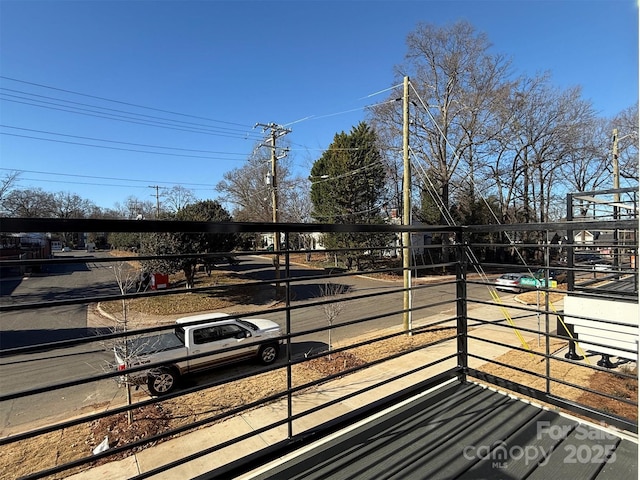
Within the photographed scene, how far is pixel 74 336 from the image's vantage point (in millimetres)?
8984

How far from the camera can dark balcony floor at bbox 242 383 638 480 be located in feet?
4.45

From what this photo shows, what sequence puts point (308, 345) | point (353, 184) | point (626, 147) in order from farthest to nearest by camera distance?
1. point (353, 184)
2. point (626, 147)
3. point (308, 345)

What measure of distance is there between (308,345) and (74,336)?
6.52 meters

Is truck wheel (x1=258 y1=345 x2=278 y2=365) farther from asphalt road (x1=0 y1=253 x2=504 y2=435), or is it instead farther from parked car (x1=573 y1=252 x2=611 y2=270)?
parked car (x1=573 y1=252 x2=611 y2=270)

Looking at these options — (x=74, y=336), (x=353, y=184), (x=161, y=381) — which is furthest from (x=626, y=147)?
(x=74, y=336)

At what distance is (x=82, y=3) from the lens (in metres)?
7.09

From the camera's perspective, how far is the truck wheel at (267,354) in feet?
22.4

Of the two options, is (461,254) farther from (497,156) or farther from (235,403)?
(497,156)

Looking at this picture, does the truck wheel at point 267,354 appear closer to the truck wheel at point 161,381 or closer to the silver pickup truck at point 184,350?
the silver pickup truck at point 184,350

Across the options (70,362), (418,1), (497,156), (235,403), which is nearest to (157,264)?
(70,362)

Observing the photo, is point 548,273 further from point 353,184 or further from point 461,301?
point 353,184

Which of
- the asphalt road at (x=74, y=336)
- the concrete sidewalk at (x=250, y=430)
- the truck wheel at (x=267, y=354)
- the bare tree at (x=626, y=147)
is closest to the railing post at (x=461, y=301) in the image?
the asphalt road at (x=74, y=336)

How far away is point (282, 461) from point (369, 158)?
1889cm

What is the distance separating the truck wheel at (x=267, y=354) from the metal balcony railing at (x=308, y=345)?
0.29 m
